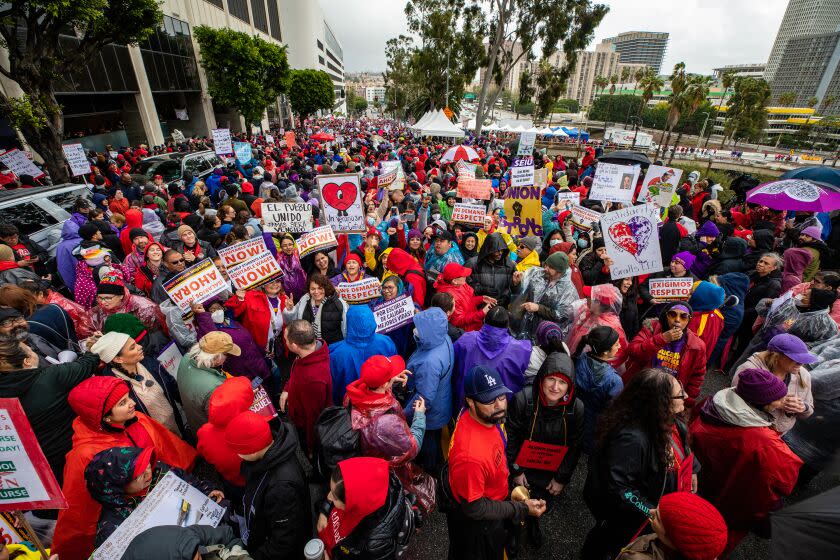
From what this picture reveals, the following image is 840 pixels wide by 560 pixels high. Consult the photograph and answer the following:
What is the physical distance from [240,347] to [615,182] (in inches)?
294

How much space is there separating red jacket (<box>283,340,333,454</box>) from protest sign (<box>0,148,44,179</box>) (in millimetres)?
11004

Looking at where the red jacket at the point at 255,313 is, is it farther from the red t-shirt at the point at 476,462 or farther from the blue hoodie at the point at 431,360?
the red t-shirt at the point at 476,462

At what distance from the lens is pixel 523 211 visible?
22.3 feet

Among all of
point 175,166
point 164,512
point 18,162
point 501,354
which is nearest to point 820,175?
point 501,354

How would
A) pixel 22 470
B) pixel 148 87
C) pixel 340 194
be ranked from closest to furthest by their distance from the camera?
pixel 22 470
pixel 340 194
pixel 148 87

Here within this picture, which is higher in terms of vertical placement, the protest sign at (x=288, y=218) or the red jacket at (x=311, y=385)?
the protest sign at (x=288, y=218)

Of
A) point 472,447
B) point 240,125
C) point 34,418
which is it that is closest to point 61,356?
point 34,418

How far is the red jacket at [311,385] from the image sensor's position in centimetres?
316

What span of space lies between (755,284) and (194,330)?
7458 millimetres

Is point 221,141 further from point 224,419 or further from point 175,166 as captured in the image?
point 224,419

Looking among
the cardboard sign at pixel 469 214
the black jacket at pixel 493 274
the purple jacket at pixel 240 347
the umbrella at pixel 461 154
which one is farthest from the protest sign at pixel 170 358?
the umbrella at pixel 461 154

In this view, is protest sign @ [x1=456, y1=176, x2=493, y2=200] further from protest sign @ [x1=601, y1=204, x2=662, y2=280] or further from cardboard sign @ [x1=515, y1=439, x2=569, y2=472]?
cardboard sign @ [x1=515, y1=439, x2=569, y2=472]

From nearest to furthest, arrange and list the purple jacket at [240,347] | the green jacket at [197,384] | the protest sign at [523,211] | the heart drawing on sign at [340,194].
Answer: the green jacket at [197,384]
the purple jacket at [240,347]
the heart drawing on sign at [340,194]
the protest sign at [523,211]

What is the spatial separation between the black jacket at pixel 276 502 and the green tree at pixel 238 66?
30.8 m
